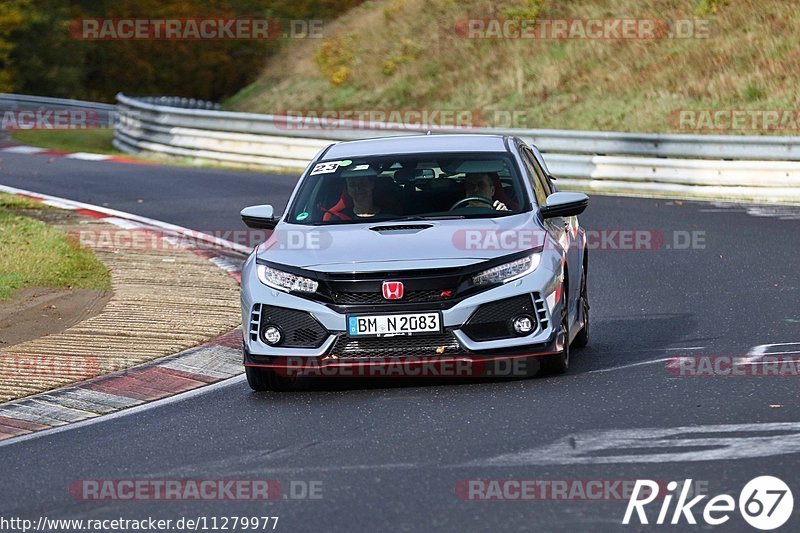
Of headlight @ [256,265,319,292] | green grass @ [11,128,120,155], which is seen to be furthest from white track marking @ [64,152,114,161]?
headlight @ [256,265,319,292]

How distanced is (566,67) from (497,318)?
1019 inches

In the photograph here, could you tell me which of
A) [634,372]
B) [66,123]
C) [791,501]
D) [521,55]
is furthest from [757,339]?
[66,123]

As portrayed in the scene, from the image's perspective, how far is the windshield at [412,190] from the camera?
9.78 metres

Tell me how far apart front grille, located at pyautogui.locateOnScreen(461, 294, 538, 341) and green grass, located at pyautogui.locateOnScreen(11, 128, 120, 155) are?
2359 centimetres

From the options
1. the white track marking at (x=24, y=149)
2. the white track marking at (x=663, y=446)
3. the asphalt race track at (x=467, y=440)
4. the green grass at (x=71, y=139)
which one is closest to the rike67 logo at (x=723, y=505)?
the asphalt race track at (x=467, y=440)

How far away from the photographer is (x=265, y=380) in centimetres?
925

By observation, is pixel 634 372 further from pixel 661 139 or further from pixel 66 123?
pixel 66 123

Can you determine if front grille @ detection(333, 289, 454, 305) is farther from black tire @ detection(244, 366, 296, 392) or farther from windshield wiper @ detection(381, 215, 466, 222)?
windshield wiper @ detection(381, 215, 466, 222)

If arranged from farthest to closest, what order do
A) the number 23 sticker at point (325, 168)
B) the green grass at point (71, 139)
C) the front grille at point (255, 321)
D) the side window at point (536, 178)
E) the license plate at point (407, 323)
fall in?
1. the green grass at point (71, 139)
2. the number 23 sticker at point (325, 168)
3. the side window at point (536, 178)
4. the front grille at point (255, 321)
5. the license plate at point (407, 323)

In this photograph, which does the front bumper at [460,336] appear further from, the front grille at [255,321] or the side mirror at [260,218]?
the side mirror at [260,218]

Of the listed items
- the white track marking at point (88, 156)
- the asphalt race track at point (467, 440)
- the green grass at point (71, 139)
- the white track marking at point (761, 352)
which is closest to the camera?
the asphalt race track at point (467, 440)

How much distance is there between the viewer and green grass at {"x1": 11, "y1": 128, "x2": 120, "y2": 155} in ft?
108

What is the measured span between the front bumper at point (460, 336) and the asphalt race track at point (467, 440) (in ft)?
0.76

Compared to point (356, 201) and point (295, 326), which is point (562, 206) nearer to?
point (356, 201)
